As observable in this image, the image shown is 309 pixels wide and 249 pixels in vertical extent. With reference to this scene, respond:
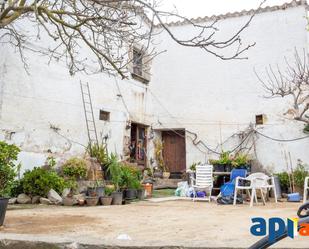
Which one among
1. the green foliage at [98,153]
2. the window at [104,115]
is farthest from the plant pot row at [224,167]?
the window at [104,115]

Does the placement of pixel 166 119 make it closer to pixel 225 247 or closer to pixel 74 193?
pixel 74 193

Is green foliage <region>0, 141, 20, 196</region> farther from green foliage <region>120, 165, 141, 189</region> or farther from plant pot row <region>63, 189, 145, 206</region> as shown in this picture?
green foliage <region>120, 165, 141, 189</region>

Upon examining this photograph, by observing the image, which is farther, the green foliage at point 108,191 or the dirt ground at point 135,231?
the green foliage at point 108,191

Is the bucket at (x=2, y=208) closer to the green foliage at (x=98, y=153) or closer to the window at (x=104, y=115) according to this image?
the green foliage at (x=98, y=153)

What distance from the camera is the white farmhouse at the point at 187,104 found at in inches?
307

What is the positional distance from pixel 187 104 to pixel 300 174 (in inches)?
159

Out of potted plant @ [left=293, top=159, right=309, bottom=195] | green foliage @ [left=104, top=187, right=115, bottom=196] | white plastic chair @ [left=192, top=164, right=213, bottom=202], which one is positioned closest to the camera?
green foliage @ [left=104, top=187, right=115, bottom=196]

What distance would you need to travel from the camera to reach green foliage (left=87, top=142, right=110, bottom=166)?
807cm

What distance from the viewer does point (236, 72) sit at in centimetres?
1048

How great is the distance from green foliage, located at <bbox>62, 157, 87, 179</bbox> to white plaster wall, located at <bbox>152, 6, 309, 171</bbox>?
4.34 metres

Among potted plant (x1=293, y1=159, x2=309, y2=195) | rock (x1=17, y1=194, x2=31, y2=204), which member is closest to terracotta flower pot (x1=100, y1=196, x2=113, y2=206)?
rock (x1=17, y1=194, x2=31, y2=204)

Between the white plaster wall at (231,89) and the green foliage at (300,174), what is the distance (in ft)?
0.78

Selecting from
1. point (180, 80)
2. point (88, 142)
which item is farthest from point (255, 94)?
point (88, 142)

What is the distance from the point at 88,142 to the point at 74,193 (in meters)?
1.82
